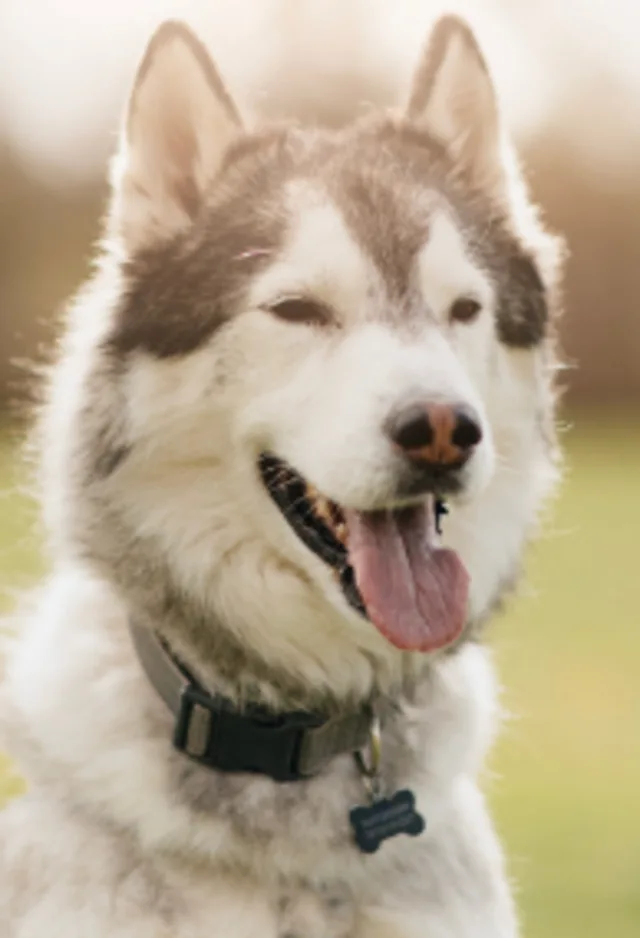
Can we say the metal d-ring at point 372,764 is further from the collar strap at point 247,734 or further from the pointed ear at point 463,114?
the pointed ear at point 463,114

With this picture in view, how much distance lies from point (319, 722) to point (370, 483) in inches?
21.7

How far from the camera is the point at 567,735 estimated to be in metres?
7.58

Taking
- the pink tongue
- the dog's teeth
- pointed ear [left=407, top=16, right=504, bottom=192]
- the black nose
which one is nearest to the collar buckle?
the pink tongue

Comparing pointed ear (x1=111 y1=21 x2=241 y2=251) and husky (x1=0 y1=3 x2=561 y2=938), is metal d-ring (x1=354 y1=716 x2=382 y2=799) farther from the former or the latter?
pointed ear (x1=111 y1=21 x2=241 y2=251)

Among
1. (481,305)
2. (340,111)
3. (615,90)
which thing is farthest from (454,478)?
(615,90)

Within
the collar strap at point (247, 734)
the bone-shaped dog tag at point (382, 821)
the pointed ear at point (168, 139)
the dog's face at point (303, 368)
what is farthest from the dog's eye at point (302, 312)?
the bone-shaped dog tag at point (382, 821)

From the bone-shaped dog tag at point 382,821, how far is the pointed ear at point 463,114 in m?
1.49

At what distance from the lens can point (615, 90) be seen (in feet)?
96.8

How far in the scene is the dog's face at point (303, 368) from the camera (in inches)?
120

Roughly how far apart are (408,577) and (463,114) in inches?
48.0

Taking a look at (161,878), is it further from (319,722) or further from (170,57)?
(170,57)

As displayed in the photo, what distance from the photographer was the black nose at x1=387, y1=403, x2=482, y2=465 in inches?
113

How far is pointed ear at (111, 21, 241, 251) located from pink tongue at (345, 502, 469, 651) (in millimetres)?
825

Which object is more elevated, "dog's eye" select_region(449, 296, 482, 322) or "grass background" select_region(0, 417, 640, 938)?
"dog's eye" select_region(449, 296, 482, 322)
